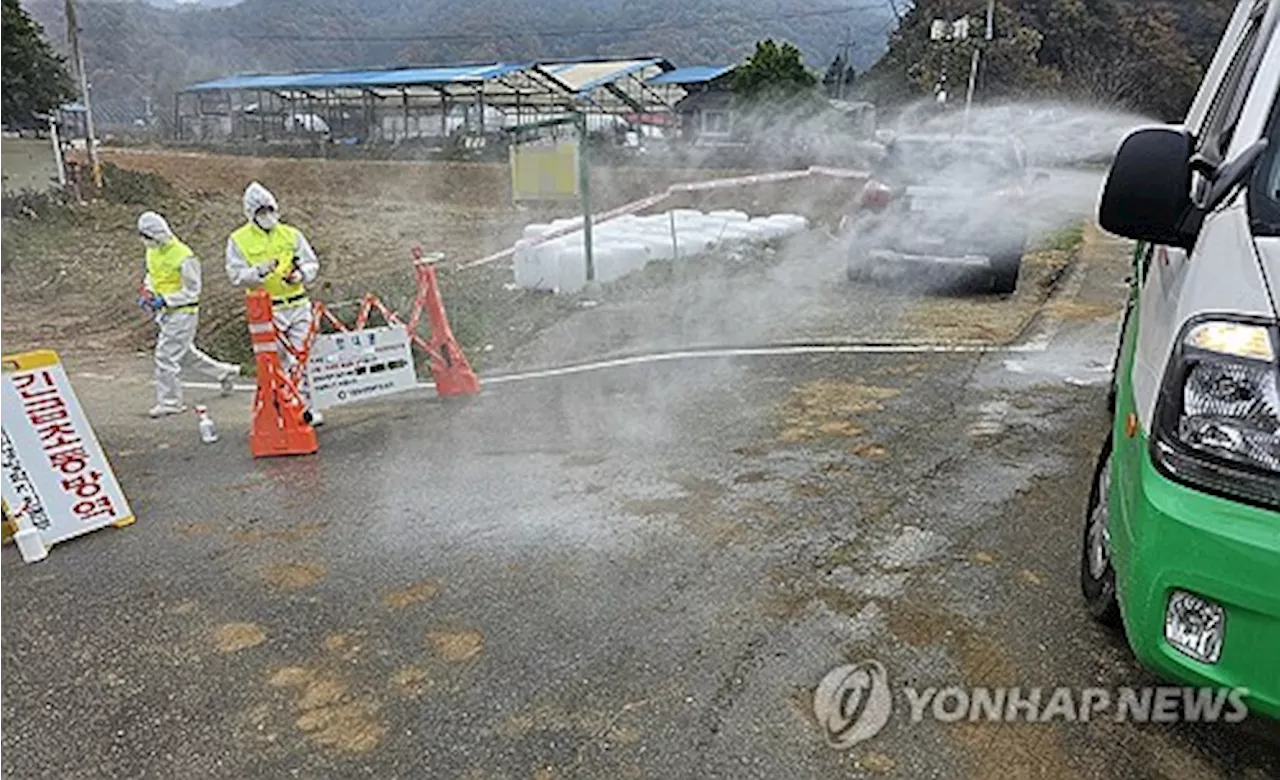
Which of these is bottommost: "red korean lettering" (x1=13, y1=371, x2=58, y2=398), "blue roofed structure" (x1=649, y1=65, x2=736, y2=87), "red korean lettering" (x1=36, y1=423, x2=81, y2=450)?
"red korean lettering" (x1=36, y1=423, x2=81, y2=450)

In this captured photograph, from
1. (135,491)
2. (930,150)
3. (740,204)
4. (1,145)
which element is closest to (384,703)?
(135,491)

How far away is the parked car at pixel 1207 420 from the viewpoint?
86.1 inches

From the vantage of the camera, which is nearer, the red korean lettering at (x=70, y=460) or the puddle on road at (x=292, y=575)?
the puddle on road at (x=292, y=575)

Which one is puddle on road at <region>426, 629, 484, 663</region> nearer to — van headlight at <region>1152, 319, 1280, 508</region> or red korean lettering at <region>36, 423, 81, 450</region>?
van headlight at <region>1152, 319, 1280, 508</region>

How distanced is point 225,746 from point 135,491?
9.86 feet

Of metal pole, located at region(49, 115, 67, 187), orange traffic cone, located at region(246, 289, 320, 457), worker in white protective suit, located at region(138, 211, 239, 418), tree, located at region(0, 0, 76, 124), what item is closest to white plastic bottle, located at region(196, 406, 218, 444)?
orange traffic cone, located at region(246, 289, 320, 457)

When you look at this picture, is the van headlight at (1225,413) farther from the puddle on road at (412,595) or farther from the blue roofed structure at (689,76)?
the blue roofed structure at (689,76)

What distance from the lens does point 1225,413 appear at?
7.42ft

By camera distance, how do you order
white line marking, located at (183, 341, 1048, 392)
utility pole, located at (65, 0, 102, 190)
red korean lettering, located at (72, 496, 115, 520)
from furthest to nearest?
utility pole, located at (65, 0, 102, 190) → white line marking, located at (183, 341, 1048, 392) → red korean lettering, located at (72, 496, 115, 520)

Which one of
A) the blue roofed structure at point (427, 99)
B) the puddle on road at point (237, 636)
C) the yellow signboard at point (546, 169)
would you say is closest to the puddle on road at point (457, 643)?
the puddle on road at point (237, 636)

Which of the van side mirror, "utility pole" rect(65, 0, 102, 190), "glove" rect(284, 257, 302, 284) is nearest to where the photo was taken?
the van side mirror

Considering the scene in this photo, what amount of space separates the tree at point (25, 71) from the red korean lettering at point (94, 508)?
25.7m

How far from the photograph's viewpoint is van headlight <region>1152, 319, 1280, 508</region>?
86.1 inches

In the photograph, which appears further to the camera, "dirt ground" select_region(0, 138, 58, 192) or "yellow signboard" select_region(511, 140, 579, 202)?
"dirt ground" select_region(0, 138, 58, 192)
